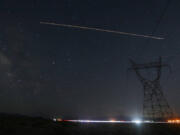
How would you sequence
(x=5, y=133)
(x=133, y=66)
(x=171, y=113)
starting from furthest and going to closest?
1. (x=133, y=66)
2. (x=171, y=113)
3. (x=5, y=133)

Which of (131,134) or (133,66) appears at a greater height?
(133,66)

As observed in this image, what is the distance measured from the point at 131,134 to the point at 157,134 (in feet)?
5.46

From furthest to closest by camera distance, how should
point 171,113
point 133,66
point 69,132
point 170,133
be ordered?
1. point 133,66
2. point 171,113
3. point 170,133
4. point 69,132

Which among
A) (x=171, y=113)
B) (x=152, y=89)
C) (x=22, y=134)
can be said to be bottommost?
(x=22, y=134)

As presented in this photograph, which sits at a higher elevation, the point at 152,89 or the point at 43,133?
the point at 152,89

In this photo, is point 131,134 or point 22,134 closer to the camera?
point 22,134

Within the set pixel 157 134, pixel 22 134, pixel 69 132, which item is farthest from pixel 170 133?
pixel 22 134

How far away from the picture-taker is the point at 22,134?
8805 mm

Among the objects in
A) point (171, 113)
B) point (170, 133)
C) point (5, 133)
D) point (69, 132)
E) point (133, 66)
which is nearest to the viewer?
point (5, 133)

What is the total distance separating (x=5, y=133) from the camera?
28.6 feet

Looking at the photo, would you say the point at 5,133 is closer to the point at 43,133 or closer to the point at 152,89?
the point at 43,133

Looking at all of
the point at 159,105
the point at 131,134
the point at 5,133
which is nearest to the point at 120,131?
the point at 131,134

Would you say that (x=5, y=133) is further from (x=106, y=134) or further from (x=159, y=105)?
(x=159, y=105)

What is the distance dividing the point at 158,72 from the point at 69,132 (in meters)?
34.0
